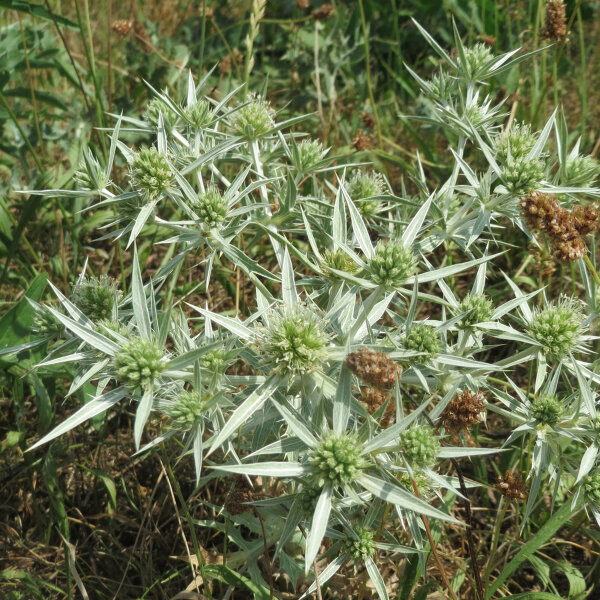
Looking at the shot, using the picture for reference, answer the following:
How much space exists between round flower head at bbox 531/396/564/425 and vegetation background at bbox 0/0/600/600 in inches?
22.3

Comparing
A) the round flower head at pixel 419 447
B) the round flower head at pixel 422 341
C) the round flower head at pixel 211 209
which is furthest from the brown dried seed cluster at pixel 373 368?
the round flower head at pixel 211 209

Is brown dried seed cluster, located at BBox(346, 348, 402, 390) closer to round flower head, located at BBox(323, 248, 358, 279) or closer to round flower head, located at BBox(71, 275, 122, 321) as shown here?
round flower head, located at BBox(323, 248, 358, 279)

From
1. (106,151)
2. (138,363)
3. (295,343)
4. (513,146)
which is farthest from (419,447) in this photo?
(106,151)

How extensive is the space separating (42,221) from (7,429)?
118 centimetres

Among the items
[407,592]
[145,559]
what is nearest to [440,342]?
[407,592]

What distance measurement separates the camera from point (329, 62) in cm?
410

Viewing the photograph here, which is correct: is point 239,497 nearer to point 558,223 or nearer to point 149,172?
point 149,172

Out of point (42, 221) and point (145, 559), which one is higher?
point (42, 221)

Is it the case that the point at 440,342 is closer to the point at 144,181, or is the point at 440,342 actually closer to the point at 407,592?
the point at 407,592

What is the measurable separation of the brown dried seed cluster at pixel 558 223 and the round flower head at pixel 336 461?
0.90 metres

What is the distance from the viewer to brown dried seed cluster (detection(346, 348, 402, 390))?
4.38 ft

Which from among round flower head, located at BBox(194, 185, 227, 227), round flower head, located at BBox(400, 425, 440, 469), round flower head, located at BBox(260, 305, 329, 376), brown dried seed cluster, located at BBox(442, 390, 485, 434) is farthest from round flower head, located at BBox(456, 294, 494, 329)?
round flower head, located at BBox(194, 185, 227, 227)

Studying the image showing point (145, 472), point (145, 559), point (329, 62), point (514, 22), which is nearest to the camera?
point (145, 559)

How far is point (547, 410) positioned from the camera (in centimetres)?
184
